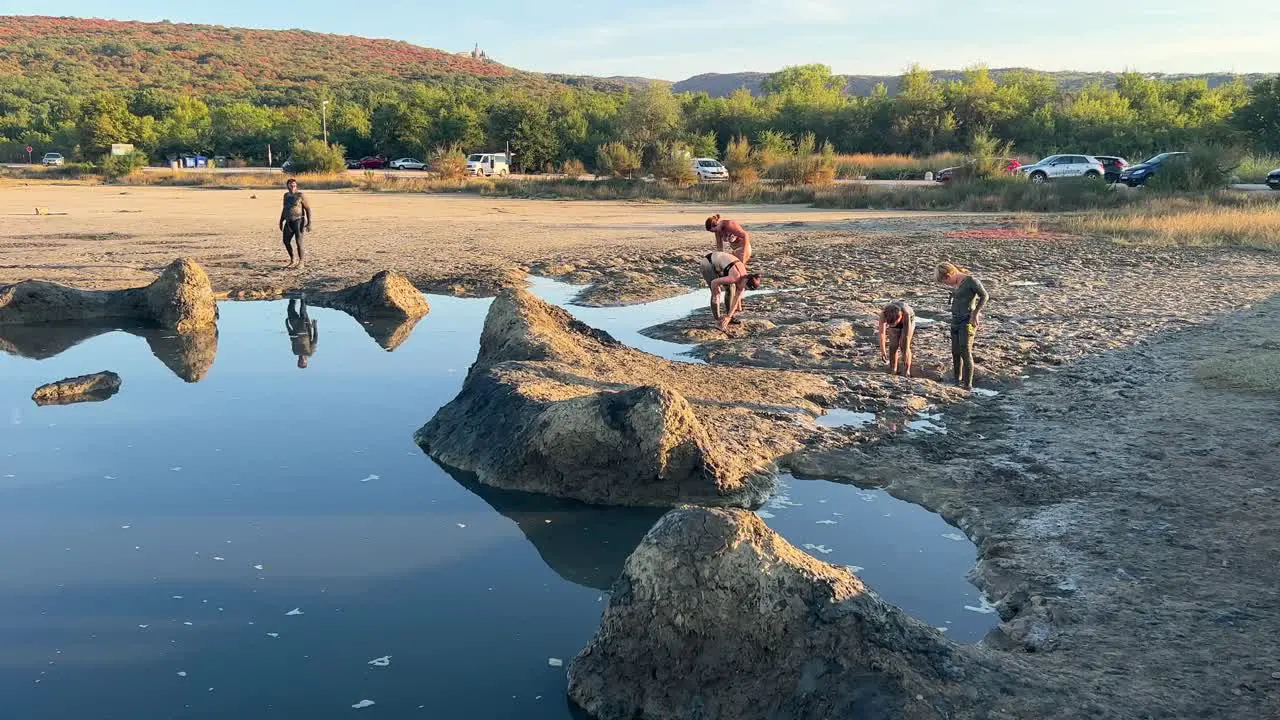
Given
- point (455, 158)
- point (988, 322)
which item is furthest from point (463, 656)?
point (455, 158)

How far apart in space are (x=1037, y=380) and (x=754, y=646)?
22.8 feet

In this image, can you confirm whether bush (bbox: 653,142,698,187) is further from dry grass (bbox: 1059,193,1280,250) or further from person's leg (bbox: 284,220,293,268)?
person's leg (bbox: 284,220,293,268)

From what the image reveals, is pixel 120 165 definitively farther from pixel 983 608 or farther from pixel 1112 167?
pixel 983 608

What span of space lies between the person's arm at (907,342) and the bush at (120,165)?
5650cm

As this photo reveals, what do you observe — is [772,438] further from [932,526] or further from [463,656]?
[463,656]

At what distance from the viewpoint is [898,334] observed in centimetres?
1080

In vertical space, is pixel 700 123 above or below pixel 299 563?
A: above

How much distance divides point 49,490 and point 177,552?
1.82m

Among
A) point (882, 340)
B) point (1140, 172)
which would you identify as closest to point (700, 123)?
point (1140, 172)

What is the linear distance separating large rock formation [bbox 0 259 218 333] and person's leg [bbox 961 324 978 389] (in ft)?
31.0

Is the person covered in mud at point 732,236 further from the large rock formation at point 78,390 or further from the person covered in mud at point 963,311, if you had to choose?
the large rock formation at point 78,390

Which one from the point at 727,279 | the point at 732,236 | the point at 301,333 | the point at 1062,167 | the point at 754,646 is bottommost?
the point at 754,646

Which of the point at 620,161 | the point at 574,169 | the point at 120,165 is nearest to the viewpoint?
the point at 620,161

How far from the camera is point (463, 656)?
5.48 metres
